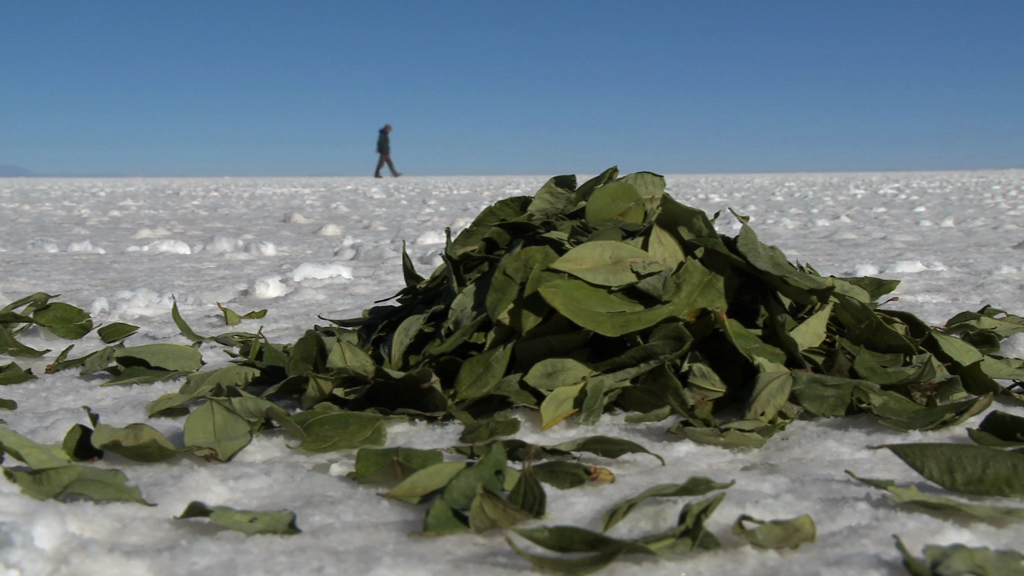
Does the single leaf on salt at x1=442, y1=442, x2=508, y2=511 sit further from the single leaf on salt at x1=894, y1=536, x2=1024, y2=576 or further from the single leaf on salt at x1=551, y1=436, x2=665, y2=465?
the single leaf on salt at x1=894, y1=536, x2=1024, y2=576

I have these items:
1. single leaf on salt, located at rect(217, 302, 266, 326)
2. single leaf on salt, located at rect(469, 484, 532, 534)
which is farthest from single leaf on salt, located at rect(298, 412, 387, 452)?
single leaf on salt, located at rect(217, 302, 266, 326)

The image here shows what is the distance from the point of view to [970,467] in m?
0.97

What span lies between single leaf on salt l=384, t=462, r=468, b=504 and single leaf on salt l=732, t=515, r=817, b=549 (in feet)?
1.10

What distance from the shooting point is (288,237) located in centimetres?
469

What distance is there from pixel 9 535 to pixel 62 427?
1.65ft

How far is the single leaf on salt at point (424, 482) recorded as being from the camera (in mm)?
967

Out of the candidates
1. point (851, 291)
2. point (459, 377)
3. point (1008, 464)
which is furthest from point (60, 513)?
point (851, 291)

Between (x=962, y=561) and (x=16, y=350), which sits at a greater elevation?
(x=962, y=561)

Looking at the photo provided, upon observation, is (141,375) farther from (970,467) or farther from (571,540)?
(970,467)

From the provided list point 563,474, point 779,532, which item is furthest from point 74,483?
point 779,532

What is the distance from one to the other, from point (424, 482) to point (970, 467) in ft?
2.16

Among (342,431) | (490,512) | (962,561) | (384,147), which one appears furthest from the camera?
(384,147)

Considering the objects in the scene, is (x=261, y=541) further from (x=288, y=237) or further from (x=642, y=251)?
(x=288, y=237)

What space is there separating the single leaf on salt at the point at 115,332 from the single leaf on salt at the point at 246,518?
4.02 ft
